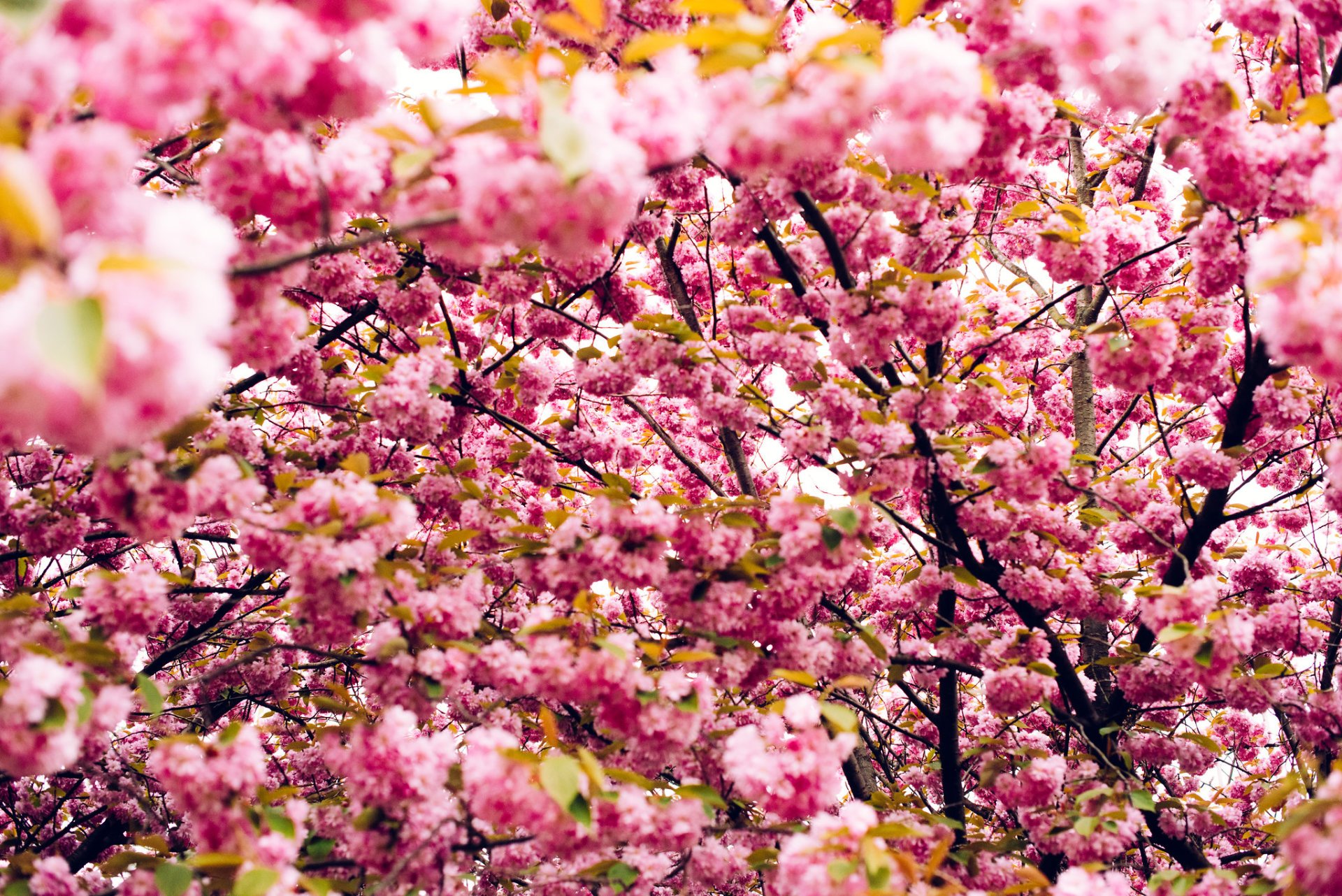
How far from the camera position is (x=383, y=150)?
258cm

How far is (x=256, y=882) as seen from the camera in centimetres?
227

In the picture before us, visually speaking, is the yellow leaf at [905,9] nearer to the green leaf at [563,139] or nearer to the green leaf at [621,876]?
the green leaf at [563,139]

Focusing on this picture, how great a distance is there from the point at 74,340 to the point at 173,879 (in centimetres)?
198

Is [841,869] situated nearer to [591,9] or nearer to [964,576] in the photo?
[964,576]

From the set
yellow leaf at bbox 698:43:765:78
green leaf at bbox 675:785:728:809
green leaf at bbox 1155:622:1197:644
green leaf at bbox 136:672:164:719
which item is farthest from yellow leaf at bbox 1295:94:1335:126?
green leaf at bbox 136:672:164:719

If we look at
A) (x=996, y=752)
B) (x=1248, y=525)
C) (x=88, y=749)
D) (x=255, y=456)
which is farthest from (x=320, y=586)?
(x=1248, y=525)

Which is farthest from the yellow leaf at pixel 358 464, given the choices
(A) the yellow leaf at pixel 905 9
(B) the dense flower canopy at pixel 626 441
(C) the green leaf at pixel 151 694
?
(A) the yellow leaf at pixel 905 9

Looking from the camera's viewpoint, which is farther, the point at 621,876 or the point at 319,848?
the point at 319,848

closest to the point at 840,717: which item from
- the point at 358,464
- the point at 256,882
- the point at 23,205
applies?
the point at 256,882

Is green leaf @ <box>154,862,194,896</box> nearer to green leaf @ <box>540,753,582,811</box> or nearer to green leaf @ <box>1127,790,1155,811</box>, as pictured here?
green leaf @ <box>540,753,582,811</box>

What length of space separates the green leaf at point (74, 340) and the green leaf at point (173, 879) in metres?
1.93

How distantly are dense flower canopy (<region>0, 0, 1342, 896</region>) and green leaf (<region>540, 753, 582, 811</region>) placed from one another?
6cm

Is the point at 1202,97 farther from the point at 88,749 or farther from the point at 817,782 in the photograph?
the point at 88,749

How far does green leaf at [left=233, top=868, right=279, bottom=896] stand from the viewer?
224 centimetres
